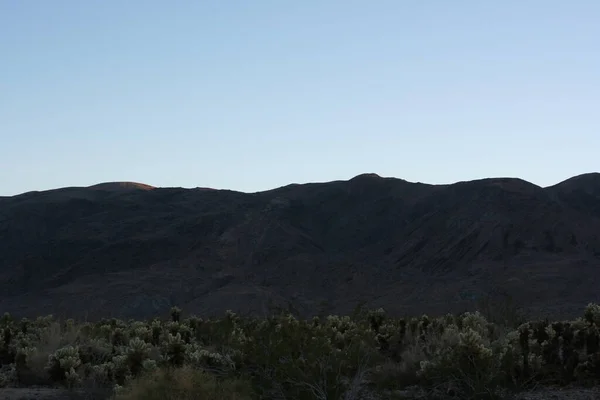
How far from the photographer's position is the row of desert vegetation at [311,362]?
10867 millimetres

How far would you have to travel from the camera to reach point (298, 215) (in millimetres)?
81812

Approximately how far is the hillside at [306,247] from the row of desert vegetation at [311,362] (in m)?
30.8

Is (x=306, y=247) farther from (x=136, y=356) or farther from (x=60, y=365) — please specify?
(x=136, y=356)

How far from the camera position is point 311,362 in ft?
36.4

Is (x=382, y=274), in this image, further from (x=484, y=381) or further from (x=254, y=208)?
(x=484, y=381)

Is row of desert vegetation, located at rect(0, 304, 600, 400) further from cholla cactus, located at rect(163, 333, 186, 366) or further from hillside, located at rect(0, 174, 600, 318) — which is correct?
hillside, located at rect(0, 174, 600, 318)

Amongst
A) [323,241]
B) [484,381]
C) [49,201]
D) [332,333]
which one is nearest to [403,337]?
[332,333]

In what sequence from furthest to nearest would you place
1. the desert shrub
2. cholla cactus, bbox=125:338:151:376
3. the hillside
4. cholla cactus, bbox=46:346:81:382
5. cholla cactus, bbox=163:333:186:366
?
the hillside → cholla cactus, bbox=46:346:81:382 → cholla cactus, bbox=163:333:186:366 → cholla cactus, bbox=125:338:151:376 → the desert shrub

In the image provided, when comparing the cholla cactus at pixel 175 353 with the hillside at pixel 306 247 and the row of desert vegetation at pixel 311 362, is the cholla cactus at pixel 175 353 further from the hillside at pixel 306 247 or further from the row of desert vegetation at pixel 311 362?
the hillside at pixel 306 247

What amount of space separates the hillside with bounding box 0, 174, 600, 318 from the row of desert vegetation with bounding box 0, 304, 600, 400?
30.8 meters

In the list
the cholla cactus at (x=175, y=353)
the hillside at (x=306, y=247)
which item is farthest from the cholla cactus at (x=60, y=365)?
the hillside at (x=306, y=247)

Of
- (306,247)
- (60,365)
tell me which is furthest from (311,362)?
(306,247)

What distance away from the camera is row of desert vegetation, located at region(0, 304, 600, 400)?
428 inches

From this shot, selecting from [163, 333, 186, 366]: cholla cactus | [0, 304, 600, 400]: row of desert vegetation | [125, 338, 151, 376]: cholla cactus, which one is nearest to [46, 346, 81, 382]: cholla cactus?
[0, 304, 600, 400]: row of desert vegetation
